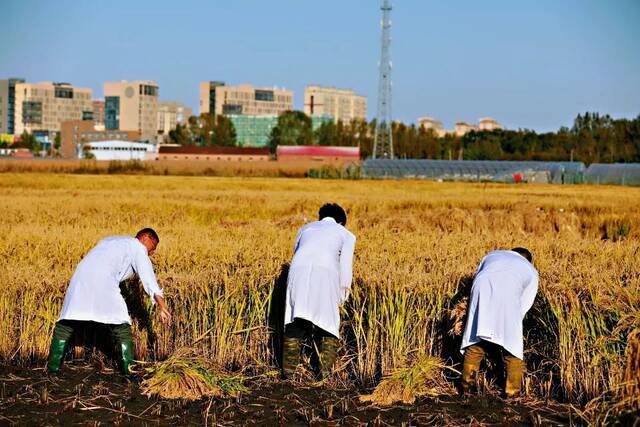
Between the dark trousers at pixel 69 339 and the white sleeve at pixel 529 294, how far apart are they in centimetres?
362

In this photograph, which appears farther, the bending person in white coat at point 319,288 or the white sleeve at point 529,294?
the bending person in white coat at point 319,288

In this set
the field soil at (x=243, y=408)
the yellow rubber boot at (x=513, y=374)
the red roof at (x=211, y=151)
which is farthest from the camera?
the red roof at (x=211, y=151)

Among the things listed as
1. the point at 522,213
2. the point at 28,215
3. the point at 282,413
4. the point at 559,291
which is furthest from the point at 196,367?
the point at 522,213

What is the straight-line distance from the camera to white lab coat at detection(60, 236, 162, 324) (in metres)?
8.87

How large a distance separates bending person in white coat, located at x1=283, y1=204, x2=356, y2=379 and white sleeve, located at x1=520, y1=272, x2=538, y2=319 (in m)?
1.61

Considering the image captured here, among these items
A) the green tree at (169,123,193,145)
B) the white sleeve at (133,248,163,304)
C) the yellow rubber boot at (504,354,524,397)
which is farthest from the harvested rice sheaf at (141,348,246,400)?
the green tree at (169,123,193,145)

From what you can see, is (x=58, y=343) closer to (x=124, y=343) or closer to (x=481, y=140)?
(x=124, y=343)

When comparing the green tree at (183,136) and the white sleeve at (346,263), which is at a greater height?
the green tree at (183,136)

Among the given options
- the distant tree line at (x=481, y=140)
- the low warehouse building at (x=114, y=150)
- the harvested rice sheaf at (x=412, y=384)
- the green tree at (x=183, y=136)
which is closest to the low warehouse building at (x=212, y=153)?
the low warehouse building at (x=114, y=150)

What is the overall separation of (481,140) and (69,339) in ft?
A: 385

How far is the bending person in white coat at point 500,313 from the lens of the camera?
851cm

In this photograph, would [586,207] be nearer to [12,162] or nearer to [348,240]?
[348,240]

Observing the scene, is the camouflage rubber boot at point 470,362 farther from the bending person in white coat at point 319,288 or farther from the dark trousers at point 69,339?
the dark trousers at point 69,339

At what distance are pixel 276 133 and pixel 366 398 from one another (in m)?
121
